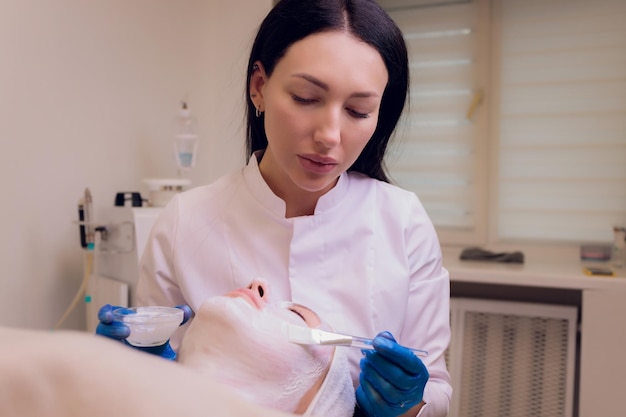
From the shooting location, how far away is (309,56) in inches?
40.4

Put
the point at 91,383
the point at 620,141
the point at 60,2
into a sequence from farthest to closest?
the point at 620,141, the point at 60,2, the point at 91,383

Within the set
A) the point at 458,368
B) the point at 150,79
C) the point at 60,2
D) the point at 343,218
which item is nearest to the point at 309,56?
the point at 343,218

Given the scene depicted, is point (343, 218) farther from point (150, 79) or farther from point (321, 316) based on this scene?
point (150, 79)

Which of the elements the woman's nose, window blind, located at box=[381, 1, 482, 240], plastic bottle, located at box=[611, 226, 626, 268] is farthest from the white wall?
plastic bottle, located at box=[611, 226, 626, 268]

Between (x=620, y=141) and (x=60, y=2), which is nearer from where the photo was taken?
(x=60, y=2)

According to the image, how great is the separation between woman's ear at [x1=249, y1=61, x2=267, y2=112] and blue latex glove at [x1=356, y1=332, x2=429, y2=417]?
512mm

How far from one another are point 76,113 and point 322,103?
1.29 m

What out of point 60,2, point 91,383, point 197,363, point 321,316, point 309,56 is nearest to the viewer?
point 91,383

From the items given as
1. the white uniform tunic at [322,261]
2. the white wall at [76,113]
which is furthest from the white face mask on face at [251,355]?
the white wall at [76,113]

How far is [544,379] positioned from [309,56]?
5.93 feet

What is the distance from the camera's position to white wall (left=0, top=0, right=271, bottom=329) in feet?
5.81

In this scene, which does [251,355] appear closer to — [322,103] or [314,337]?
[314,337]

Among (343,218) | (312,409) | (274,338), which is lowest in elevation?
(312,409)

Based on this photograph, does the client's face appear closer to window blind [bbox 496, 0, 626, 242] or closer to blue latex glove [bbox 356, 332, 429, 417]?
blue latex glove [bbox 356, 332, 429, 417]
